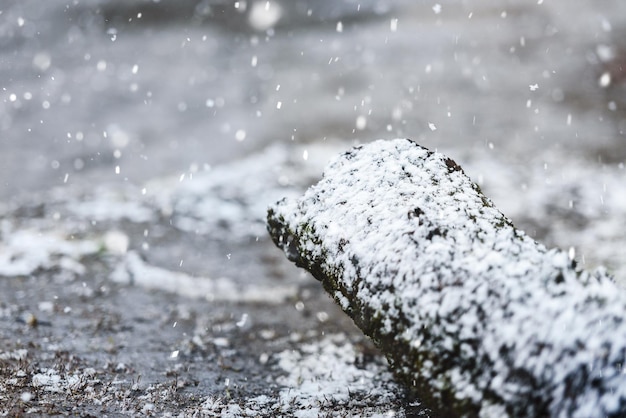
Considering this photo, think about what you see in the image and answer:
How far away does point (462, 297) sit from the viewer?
2508 millimetres

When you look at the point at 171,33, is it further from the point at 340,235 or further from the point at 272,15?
the point at 340,235

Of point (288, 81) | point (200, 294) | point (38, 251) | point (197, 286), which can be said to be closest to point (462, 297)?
A: point (200, 294)

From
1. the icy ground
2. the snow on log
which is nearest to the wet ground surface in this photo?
the icy ground

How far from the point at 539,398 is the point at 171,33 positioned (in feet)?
42.0

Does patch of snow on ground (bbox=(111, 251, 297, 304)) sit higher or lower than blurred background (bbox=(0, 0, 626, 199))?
lower

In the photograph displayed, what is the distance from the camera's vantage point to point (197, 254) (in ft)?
22.6

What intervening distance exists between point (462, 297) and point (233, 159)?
24.3ft

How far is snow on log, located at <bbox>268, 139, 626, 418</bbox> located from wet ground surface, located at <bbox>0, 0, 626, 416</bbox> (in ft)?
3.26

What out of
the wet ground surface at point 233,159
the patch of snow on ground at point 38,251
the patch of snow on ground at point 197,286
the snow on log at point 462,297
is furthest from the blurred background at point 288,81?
the snow on log at point 462,297

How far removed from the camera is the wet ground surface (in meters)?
4.20

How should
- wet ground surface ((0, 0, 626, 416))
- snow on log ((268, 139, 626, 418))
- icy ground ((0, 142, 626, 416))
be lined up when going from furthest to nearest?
wet ground surface ((0, 0, 626, 416)) → icy ground ((0, 142, 626, 416)) → snow on log ((268, 139, 626, 418))

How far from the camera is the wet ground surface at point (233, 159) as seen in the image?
4.20 meters

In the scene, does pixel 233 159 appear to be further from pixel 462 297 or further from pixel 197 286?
pixel 462 297

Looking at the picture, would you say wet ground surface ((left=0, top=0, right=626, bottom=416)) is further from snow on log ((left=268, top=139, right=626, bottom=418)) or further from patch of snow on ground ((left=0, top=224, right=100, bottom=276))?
snow on log ((left=268, top=139, right=626, bottom=418))
